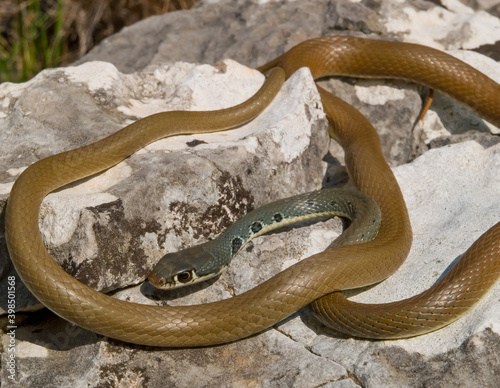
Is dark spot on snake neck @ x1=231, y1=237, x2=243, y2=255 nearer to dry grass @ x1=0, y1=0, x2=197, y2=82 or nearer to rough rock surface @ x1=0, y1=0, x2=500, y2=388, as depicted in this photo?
rough rock surface @ x1=0, y1=0, x2=500, y2=388

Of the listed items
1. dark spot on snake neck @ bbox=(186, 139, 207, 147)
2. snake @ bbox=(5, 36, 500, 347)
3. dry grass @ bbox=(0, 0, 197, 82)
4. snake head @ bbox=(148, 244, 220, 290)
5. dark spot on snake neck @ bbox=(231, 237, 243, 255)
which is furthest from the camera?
dry grass @ bbox=(0, 0, 197, 82)

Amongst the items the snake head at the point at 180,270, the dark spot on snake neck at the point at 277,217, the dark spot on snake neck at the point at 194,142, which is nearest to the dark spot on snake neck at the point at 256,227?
the dark spot on snake neck at the point at 277,217

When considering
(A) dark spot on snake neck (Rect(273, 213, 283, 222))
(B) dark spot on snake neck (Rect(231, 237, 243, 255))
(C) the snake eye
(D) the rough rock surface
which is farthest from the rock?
(C) the snake eye

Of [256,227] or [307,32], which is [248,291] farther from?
[307,32]

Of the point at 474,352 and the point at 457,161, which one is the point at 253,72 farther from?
the point at 474,352

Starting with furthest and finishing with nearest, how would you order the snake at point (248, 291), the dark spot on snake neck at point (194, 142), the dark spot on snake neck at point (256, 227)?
the dark spot on snake neck at point (194, 142) → the dark spot on snake neck at point (256, 227) → the snake at point (248, 291)

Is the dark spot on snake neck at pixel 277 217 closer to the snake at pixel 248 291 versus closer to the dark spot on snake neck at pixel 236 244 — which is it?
the dark spot on snake neck at pixel 236 244

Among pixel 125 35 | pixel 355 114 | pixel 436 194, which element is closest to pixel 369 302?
pixel 436 194
